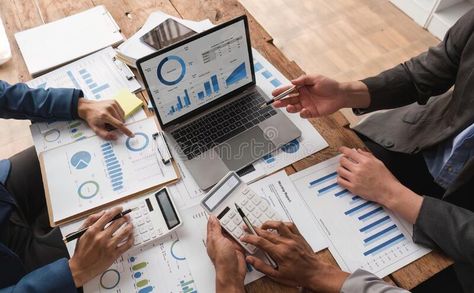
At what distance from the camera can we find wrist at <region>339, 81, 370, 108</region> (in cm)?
108

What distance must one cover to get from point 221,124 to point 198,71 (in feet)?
0.54

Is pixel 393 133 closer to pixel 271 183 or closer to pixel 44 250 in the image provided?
pixel 271 183

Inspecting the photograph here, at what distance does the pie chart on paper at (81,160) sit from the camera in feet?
3.22

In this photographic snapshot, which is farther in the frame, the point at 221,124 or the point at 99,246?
the point at 221,124

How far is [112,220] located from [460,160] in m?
0.92

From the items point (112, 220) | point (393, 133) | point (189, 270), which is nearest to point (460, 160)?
point (393, 133)

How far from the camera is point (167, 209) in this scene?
885 millimetres

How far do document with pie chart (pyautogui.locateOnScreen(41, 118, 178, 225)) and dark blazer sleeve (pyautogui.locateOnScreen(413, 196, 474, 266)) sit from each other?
607mm

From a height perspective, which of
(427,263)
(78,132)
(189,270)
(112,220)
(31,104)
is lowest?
(427,263)

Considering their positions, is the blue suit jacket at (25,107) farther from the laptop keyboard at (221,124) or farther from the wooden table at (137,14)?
the laptop keyboard at (221,124)

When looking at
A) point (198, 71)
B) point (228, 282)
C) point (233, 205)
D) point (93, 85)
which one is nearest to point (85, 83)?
point (93, 85)

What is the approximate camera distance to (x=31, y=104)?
3.48 ft

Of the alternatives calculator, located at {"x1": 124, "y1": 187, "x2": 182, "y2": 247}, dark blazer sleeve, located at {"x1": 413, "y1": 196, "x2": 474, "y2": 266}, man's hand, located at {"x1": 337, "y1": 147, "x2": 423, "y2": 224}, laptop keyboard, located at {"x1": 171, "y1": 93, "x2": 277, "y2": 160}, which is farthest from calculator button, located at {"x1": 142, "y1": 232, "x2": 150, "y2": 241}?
dark blazer sleeve, located at {"x1": 413, "y1": 196, "x2": 474, "y2": 266}

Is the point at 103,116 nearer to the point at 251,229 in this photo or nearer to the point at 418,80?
the point at 251,229
